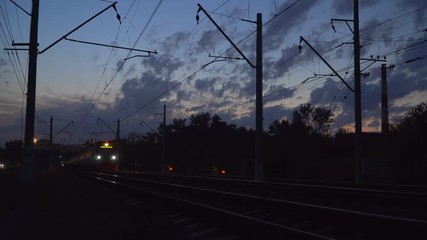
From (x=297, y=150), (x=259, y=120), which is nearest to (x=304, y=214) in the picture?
(x=259, y=120)

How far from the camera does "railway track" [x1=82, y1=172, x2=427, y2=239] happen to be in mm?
10641

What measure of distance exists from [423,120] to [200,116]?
78.7 m

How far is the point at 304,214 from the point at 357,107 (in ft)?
70.6

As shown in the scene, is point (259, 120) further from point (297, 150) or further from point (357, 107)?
point (297, 150)

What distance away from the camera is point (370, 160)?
5488 cm

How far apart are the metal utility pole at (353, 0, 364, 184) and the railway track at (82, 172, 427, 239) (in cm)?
741

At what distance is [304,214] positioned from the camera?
46.3 feet

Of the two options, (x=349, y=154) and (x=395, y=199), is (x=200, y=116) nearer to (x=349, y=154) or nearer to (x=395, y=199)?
(x=349, y=154)

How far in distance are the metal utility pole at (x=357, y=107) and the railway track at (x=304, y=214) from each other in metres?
7.41

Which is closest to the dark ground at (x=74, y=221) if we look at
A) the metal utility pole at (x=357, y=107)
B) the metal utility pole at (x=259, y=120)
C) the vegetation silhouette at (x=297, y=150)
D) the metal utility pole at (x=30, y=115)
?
the metal utility pole at (x=30, y=115)

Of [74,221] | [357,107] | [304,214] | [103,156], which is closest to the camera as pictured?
[304,214]

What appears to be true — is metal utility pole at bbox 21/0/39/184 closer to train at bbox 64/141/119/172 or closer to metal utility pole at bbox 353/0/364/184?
metal utility pole at bbox 353/0/364/184

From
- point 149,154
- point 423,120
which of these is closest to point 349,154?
point 423,120

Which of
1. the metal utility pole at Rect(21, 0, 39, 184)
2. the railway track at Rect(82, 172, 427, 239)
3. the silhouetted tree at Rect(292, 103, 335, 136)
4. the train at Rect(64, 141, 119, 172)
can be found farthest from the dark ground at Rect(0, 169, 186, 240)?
the silhouetted tree at Rect(292, 103, 335, 136)
